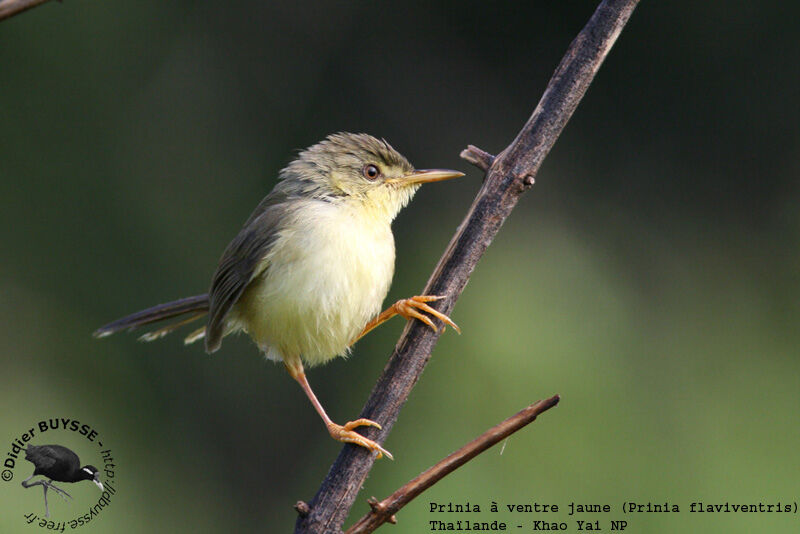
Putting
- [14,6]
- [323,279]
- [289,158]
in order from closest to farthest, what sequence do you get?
[14,6] < [323,279] < [289,158]

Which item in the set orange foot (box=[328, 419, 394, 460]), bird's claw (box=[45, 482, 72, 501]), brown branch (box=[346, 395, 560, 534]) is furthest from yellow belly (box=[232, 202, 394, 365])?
bird's claw (box=[45, 482, 72, 501])

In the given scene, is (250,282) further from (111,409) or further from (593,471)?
(111,409)

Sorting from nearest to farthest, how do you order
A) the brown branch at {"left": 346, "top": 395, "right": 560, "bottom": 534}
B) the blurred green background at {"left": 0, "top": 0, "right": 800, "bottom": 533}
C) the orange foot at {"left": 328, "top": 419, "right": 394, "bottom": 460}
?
the brown branch at {"left": 346, "top": 395, "right": 560, "bottom": 534}, the orange foot at {"left": 328, "top": 419, "right": 394, "bottom": 460}, the blurred green background at {"left": 0, "top": 0, "right": 800, "bottom": 533}

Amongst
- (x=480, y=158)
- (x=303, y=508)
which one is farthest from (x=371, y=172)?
(x=303, y=508)

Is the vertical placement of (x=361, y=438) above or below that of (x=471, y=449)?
above

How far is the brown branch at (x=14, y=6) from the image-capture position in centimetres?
134

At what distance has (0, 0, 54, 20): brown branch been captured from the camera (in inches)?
52.9

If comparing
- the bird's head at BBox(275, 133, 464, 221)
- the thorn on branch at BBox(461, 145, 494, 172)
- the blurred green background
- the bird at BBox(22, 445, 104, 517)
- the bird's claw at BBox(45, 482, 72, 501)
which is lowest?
the bird at BBox(22, 445, 104, 517)

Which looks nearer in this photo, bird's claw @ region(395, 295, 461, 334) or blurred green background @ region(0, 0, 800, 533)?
bird's claw @ region(395, 295, 461, 334)

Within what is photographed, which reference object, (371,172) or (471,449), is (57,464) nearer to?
(371,172)

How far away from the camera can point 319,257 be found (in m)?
3.15

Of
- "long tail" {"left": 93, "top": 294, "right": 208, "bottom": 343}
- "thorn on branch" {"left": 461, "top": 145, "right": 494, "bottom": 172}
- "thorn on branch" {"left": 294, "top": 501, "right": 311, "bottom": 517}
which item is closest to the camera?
"thorn on branch" {"left": 294, "top": 501, "right": 311, "bottom": 517}

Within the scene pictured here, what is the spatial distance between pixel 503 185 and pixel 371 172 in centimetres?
111

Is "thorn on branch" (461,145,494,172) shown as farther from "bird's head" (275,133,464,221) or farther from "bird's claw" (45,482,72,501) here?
"bird's claw" (45,482,72,501)
